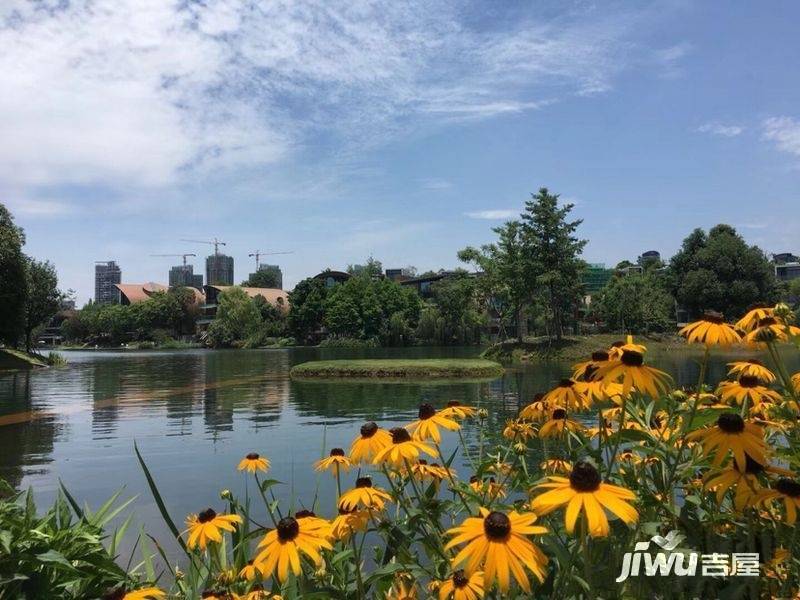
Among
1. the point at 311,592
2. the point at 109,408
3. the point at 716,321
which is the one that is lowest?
the point at 109,408

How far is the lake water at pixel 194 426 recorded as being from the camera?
9375 mm

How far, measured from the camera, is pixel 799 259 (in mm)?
117188

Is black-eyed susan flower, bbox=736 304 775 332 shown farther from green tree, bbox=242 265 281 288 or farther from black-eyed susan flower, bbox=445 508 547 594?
green tree, bbox=242 265 281 288

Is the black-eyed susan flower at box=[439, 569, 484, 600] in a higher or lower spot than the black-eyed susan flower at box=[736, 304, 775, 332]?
lower

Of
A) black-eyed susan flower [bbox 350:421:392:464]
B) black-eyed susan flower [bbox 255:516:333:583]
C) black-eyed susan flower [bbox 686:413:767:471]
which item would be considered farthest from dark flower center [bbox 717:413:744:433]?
black-eyed susan flower [bbox 255:516:333:583]

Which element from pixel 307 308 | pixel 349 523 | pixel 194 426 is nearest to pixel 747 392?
pixel 349 523

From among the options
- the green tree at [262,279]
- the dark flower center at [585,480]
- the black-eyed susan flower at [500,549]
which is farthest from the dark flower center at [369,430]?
the green tree at [262,279]

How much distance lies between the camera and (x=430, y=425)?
255 cm

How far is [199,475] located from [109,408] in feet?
35.8

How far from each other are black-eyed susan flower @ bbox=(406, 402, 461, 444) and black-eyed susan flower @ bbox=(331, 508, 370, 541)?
0.37 metres

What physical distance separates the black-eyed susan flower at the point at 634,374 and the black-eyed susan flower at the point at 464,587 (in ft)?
2.49

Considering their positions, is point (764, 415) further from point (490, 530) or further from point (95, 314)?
point (95, 314)

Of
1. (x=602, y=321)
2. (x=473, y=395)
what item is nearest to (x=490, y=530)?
(x=473, y=395)

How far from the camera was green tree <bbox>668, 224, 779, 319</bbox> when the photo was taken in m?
54.8
